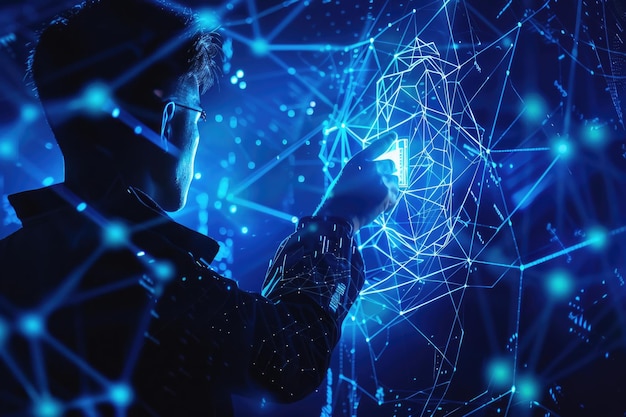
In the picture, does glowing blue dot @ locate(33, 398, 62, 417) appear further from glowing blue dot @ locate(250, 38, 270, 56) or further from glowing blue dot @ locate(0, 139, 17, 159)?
glowing blue dot @ locate(0, 139, 17, 159)

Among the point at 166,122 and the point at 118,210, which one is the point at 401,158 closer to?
the point at 166,122

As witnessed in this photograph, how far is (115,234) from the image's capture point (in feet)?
2.87

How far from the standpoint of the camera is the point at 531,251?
945 millimetres

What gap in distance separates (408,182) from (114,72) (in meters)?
0.75

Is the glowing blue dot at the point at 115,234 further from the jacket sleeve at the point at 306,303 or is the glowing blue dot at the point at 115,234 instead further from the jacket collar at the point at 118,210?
the jacket sleeve at the point at 306,303

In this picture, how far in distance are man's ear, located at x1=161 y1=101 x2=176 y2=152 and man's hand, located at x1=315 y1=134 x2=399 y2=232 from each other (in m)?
0.41

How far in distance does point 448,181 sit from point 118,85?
Answer: 77 centimetres

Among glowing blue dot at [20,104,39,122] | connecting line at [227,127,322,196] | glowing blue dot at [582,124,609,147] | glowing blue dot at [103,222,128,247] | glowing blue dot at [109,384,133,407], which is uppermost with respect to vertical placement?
glowing blue dot at [20,104,39,122]

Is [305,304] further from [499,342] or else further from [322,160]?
[322,160]

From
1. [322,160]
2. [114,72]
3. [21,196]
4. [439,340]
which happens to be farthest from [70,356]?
[322,160]

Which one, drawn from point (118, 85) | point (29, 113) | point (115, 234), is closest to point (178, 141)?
point (118, 85)

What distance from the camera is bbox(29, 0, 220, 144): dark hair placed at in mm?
943

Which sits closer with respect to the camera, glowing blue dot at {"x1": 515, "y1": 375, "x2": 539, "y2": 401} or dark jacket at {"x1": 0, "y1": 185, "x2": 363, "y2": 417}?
dark jacket at {"x1": 0, "y1": 185, "x2": 363, "y2": 417}

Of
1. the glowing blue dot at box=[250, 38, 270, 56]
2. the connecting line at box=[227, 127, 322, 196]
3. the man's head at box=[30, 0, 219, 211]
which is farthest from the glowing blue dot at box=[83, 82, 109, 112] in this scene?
the glowing blue dot at box=[250, 38, 270, 56]
